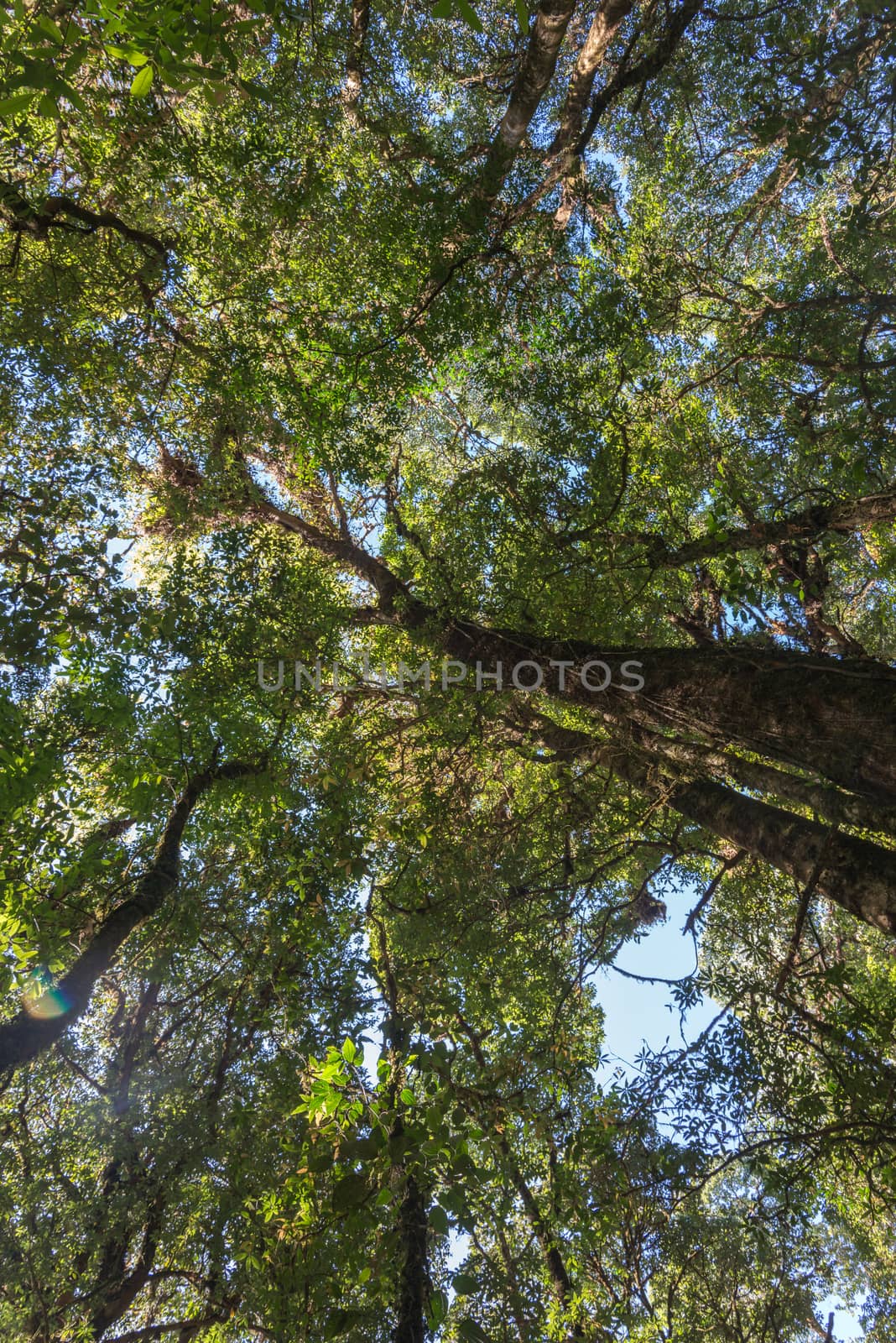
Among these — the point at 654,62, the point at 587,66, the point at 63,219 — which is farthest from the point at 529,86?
the point at 63,219

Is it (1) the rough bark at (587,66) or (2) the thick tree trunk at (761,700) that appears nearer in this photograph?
(2) the thick tree trunk at (761,700)

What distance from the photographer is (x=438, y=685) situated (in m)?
7.00

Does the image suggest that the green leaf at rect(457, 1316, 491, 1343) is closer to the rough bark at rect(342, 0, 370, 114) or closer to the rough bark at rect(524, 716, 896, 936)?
the rough bark at rect(524, 716, 896, 936)

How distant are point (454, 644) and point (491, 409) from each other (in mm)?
7683

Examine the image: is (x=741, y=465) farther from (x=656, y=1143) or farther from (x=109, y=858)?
(x=109, y=858)

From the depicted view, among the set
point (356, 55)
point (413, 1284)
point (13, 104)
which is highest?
point (356, 55)

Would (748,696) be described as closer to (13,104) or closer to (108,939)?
(13,104)

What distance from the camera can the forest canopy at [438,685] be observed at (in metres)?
4.31

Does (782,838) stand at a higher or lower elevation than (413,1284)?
higher

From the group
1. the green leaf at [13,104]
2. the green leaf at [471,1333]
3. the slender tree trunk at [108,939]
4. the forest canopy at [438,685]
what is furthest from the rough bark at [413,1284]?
the green leaf at [13,104]

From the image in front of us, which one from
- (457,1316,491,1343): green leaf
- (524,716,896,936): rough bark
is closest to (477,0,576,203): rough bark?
(524,716,896,936): rough bark

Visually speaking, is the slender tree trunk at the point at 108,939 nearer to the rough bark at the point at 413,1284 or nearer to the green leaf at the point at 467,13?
the rough bark at the point at 413,1284

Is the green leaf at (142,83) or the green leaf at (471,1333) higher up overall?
the green leaf at (142,83)

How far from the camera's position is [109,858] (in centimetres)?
615
